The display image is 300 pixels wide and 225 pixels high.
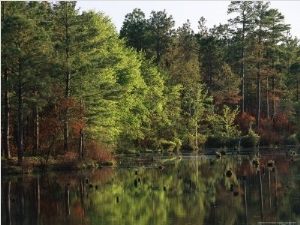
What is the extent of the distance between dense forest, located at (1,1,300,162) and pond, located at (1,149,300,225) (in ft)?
18.6

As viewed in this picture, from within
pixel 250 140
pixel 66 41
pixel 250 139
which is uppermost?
pixel 66 41

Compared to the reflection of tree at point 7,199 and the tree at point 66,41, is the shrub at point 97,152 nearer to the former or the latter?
the tree at point 66,41

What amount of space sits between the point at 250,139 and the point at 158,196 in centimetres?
3966

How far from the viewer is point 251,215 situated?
20.3 m

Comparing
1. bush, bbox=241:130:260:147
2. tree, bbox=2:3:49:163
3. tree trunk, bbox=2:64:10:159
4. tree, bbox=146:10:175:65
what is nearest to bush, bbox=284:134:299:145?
bush, bbox=241:130:260:147

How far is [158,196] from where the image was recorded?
84.8ft

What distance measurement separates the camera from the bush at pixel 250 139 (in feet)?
209

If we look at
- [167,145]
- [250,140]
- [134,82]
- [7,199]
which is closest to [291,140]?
[250,140]

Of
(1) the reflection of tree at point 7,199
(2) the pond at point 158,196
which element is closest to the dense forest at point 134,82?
(2) the pond at point 158,196

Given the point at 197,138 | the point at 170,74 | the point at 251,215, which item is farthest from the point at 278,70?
the point at 251,215

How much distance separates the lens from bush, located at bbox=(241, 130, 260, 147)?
63.8 m

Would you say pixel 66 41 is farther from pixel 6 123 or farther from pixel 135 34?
pixel 135 34

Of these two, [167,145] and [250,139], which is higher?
[250,139]

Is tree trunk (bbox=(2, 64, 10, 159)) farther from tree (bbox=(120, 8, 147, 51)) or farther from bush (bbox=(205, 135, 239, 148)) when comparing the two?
tree (bbox=(120, 8, 147, 51))
